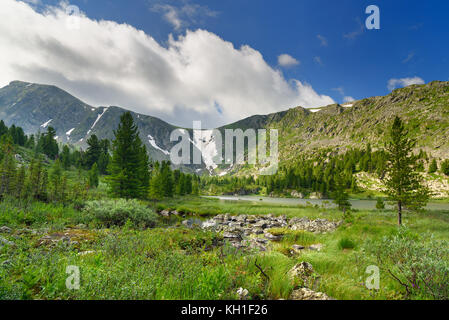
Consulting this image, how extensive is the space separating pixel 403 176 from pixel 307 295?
23.9m

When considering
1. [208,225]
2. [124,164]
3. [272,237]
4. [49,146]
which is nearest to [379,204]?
[272,237]

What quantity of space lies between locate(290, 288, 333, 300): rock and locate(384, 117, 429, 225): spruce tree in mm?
22643

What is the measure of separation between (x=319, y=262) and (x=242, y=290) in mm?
3901

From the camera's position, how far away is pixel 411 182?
19688 millimetres

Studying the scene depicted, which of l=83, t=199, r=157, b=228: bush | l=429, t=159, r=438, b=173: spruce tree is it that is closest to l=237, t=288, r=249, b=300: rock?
l=83, t=199, r=157, b=228: bush

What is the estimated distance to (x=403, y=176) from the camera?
19922 millimetres

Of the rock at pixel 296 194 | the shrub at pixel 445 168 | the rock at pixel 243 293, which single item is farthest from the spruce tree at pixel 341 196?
the shrub at pixel 445 168

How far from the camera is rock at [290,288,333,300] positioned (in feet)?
12.1

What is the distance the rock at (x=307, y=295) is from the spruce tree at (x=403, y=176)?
22643 mm

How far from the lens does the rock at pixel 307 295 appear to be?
3.68m

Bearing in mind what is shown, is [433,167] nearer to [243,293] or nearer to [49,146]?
[243,293]

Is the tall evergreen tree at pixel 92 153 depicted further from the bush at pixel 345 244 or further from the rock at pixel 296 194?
the rock at pixel 296 194
